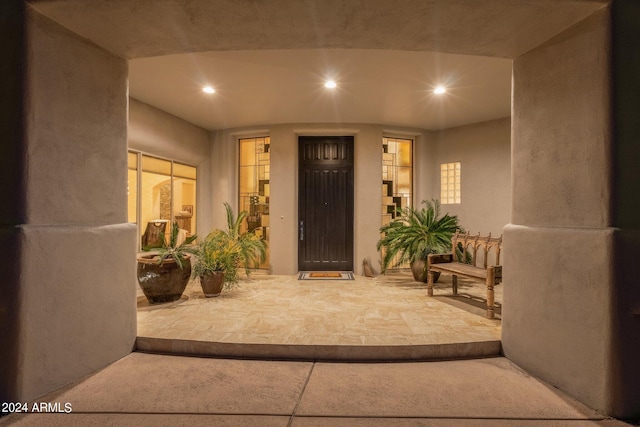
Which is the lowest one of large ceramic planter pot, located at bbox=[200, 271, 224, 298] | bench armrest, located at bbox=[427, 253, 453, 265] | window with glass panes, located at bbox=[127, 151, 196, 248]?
large ceramic planter pot, located at bbox=[200, 271, 224, 298]

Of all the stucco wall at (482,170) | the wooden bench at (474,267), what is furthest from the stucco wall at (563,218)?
the stucco wall at (482,170)

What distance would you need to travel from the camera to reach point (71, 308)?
2459mm

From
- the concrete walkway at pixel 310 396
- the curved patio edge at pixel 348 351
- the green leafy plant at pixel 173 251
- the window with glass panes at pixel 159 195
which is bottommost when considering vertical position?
the concrete walkway at pixel 310 396

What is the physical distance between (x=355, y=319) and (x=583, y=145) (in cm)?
258

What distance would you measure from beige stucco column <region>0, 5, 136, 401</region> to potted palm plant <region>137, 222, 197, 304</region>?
123 centimetres

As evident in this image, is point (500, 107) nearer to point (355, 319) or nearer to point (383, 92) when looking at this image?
point (383, 92)

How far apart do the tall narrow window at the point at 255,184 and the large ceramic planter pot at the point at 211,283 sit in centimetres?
231

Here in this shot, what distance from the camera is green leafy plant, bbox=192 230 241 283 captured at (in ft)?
15.2

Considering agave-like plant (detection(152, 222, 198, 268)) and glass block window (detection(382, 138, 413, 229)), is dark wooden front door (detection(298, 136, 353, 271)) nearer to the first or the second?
glass block window (detection(382, 138, 413, 229))

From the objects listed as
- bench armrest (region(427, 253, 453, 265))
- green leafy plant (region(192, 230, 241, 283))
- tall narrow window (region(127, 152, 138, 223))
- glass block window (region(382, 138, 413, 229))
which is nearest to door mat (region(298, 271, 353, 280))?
glass block window (region(382, 138, 413, 229))

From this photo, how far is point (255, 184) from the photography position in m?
7.07

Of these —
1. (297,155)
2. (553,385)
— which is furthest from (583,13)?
(297,155)

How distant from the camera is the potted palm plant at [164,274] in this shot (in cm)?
415

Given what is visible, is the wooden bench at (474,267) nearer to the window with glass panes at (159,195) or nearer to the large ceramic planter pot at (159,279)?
the large ceramic planter pot at (159,279)
